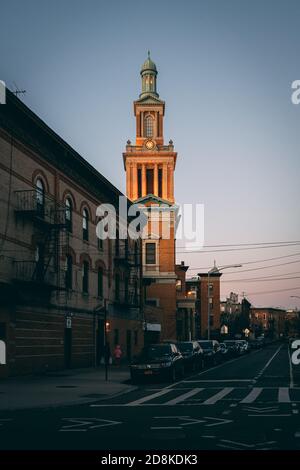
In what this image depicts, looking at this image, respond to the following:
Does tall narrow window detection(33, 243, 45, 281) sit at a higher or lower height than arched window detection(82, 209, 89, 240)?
lower

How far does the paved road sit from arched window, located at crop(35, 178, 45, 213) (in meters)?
12.3

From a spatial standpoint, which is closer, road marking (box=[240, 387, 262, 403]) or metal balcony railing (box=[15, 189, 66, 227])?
road marking (box=[240, 387, 262, 403])

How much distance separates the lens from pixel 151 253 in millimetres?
73062

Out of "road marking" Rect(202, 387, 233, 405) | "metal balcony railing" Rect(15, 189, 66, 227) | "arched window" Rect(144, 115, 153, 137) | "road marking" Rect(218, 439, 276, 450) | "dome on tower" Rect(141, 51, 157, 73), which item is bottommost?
"road marking" Rect(202, 387, 233, 405)

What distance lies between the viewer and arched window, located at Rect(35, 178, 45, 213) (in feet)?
103

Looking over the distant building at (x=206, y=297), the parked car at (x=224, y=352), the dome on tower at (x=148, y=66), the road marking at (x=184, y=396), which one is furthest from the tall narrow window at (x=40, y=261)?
the distant building at (x=206, y=297)

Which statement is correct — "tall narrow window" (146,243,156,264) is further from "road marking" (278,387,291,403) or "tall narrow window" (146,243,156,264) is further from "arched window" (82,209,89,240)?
"road marking" (278,387,291,403)

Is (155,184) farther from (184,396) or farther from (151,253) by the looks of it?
(184,396)

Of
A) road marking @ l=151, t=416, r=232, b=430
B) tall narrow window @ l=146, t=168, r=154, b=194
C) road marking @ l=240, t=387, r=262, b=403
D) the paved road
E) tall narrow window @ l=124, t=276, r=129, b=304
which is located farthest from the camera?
tall narrow window @ l=146, t=168, r=154, b=194

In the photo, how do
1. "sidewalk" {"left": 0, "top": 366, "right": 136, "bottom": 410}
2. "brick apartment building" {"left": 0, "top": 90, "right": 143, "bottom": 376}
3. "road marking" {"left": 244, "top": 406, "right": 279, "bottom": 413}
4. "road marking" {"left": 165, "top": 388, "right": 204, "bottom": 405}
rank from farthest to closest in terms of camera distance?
1. "brick apartment building" {"left": 0, "top": 90, "right": 143, "bottom": 376}
2. "sidewalk" {"left": 0, "top": 366, "right": 136, "bottom": 410}
3. "road marking" {"left": 165, "top": 388, "right": 204, "bottom": 405}
4. "road marking" {"left": 244, "top": 406, "right": 279, "bottom": 413}

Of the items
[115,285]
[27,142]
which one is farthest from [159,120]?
[27,142]

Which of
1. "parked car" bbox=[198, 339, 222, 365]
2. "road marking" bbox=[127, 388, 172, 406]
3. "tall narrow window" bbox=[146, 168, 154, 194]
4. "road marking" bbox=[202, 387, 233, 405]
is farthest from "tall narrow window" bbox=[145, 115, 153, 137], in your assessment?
"road marking" bbox=[202, 387, 233, 405]

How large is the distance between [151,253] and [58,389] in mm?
49589

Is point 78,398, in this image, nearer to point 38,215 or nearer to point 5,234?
point 5,234
